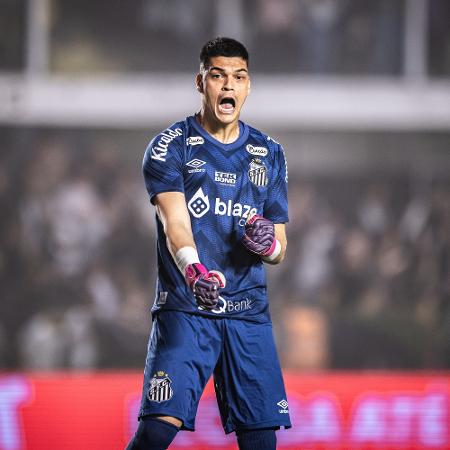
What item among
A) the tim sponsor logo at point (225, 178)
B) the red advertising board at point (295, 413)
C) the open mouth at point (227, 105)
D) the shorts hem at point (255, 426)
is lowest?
the red advertising board at point (295, 413)

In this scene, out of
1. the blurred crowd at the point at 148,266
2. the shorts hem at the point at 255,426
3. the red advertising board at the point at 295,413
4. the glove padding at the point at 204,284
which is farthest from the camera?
the blurred crowd at the point at 148,266

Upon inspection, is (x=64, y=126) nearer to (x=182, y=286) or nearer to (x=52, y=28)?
(x=52, y=28)

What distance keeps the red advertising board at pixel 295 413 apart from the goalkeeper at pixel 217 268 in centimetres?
253

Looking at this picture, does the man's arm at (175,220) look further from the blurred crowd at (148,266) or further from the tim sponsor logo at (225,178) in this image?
the blurred crowd at (148,266)

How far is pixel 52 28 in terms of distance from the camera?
11.2 metres

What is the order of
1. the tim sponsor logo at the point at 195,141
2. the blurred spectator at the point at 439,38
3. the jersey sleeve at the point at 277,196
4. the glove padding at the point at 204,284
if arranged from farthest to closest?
1. the blurred spectator at the point at 439,38
2. the jersey sleeve at the point at 277,196
3. the tim sponsor logo at the point at 195,141
4. the glove padding at the point at 204,284

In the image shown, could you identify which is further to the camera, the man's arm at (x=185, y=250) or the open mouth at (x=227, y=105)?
the open mouth at (x=227, y=105)

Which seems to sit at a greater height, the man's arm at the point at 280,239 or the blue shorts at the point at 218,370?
the man's arm at the point at 280,239

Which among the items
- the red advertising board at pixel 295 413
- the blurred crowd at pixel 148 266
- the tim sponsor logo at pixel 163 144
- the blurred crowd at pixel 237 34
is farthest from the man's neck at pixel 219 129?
the blurred crowd at pixel 237 34

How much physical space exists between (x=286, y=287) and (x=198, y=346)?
6.64 meters

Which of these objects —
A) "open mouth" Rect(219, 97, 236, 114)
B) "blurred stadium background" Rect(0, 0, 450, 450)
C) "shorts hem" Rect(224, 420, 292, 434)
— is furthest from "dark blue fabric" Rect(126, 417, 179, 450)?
"blurred stadium background" Rect(0, 0, 450, 450)

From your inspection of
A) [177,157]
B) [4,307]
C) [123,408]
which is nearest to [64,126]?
[4,307]

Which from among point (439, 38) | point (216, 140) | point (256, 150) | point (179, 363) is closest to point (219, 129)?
point (216, 140)

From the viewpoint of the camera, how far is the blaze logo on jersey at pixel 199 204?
411 cm
